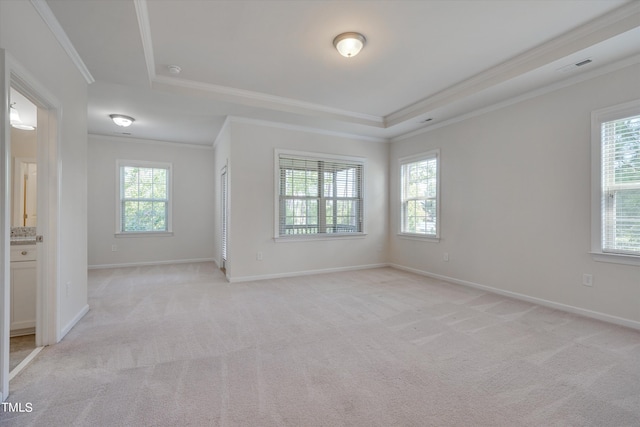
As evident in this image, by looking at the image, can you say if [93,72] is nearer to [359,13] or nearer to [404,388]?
[359,13]

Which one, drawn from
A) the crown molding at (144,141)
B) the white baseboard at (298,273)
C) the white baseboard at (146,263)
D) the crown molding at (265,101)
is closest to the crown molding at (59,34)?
the crown molding at (265,101)

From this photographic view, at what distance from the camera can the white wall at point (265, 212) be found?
15.0ft

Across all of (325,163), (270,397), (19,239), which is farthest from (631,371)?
(19,239)

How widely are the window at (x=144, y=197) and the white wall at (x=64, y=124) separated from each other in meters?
3.04

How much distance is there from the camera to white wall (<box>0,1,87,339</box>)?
73.1 inches

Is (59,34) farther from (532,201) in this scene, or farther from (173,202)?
(532,201)

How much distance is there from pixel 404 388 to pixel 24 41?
134 inches

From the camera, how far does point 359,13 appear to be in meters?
2.42

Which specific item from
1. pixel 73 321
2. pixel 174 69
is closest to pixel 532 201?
pixel 174 69

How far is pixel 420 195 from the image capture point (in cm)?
529

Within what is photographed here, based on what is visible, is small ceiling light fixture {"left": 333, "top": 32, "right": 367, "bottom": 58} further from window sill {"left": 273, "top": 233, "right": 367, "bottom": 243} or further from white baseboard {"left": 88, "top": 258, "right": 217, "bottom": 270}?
white baseboard {"left": 88, "top": 258, "right": 217, "bottom": 270}

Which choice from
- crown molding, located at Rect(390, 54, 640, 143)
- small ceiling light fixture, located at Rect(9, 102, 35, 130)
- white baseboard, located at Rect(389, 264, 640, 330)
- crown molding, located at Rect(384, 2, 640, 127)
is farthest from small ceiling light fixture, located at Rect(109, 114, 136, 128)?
white baseboard, located at Rect(389, 264, 640, 330)

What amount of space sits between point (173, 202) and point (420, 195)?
5089 mm

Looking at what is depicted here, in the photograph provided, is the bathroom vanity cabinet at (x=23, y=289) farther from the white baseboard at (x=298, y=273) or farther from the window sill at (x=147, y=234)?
the window sill at (x=147, y=234)
